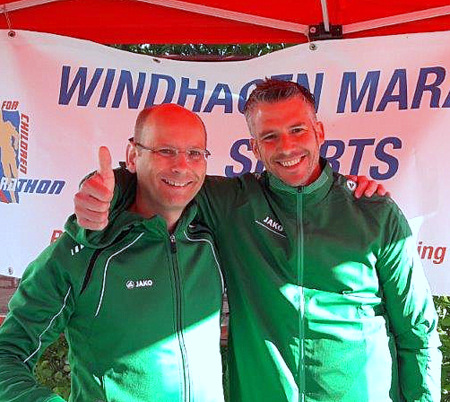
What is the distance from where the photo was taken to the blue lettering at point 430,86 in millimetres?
3062

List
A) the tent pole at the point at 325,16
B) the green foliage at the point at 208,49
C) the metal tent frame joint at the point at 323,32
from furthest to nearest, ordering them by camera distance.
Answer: the green foliage at the point at 208,49 → the metal tent frame joint at the point at 323,32 → the tent pole at the point at 325,16

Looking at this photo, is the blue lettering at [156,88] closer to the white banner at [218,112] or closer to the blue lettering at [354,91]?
the white banner at [218,112]

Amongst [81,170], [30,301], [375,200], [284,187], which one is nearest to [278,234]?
[284,187]

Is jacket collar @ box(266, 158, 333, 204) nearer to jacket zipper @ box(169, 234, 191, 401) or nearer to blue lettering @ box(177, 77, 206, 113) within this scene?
jacket zipper @ box(169, 234, 191, 401)

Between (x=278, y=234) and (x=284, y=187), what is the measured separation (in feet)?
0.51

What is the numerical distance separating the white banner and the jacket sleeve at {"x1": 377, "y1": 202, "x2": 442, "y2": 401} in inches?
37.3

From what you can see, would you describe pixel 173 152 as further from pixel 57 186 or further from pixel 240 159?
pixel 57 186

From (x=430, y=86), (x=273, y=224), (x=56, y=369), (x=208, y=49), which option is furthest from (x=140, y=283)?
(x=56, y=369)

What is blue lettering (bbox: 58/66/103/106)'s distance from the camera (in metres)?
3.37

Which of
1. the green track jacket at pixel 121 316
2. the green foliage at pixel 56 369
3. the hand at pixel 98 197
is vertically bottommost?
the green foliage at pixel 56 369

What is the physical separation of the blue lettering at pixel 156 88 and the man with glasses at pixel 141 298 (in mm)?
1420

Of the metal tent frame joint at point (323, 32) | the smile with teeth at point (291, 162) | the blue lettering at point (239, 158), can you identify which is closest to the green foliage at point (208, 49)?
the metal tent frame joint at point (323, 32)

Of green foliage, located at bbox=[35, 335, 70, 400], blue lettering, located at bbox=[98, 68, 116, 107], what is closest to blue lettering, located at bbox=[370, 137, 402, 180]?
blue lettering, located at bbox=[98, 68, 116, 107]

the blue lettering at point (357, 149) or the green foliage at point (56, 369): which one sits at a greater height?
the blue lettering at point (357, 149)
